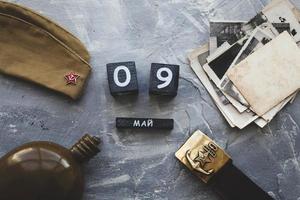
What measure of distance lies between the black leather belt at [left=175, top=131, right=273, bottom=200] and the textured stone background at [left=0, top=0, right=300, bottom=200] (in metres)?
0.03

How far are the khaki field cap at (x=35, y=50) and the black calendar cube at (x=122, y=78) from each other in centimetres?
7

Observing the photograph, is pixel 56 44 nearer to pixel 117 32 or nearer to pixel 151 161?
pixel 117 32

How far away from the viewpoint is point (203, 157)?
4.07ft

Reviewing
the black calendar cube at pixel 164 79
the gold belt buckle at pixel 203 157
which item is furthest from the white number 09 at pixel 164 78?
the gold belt buckle at pixel 203 157

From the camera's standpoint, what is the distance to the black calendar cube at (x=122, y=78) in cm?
125

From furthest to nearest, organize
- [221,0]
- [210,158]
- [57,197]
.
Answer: [221,0] < [210,158] < [57,197]

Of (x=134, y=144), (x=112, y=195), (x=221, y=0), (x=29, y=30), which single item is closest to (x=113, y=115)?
(x=134, y=144)

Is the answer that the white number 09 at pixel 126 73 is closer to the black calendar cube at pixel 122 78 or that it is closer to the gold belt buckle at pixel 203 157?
the black calendar cube at pixel 122 78

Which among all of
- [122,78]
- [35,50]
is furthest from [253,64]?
[35,50]

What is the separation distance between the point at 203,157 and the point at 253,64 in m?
0.27

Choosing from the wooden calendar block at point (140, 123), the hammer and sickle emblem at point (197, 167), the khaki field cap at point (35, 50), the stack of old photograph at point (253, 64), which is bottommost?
the hammer and sickle emblem at point (197, 167)

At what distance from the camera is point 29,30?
1291 millimetres

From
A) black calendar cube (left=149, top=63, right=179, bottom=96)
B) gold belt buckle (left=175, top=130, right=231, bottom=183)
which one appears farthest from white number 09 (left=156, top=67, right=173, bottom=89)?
gold belt buckle (left=175, top=130, right=231, bottom=183)

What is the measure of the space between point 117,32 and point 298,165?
1.86ft
